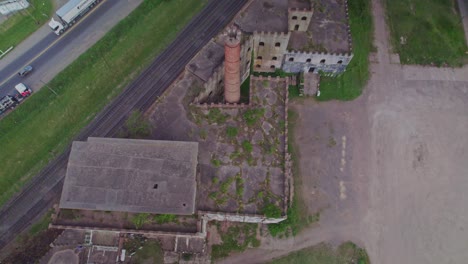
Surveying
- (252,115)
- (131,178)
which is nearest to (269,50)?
(252,115)

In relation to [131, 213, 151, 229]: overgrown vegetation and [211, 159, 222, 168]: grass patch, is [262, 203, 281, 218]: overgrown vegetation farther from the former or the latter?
[131, 213, 151, 229]: overgrown vegetation

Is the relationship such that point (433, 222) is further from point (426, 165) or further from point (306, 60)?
point (306, 60)

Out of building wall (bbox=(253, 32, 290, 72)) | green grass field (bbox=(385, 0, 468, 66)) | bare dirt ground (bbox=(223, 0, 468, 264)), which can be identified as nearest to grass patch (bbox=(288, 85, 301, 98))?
bare dirt ground (bbox=(223, 0, 468, 264))

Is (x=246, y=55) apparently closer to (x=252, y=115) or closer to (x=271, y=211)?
(x=252, y=115)

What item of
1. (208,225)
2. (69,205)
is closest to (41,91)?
(69,205)

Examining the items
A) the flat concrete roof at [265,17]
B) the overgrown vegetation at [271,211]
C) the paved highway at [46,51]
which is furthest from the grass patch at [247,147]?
the paved highway at [46,51]

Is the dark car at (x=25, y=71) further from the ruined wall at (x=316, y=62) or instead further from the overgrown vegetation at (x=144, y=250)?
the ruined wall at (x=316, y=62)

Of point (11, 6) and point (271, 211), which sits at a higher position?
point (11, 6)
